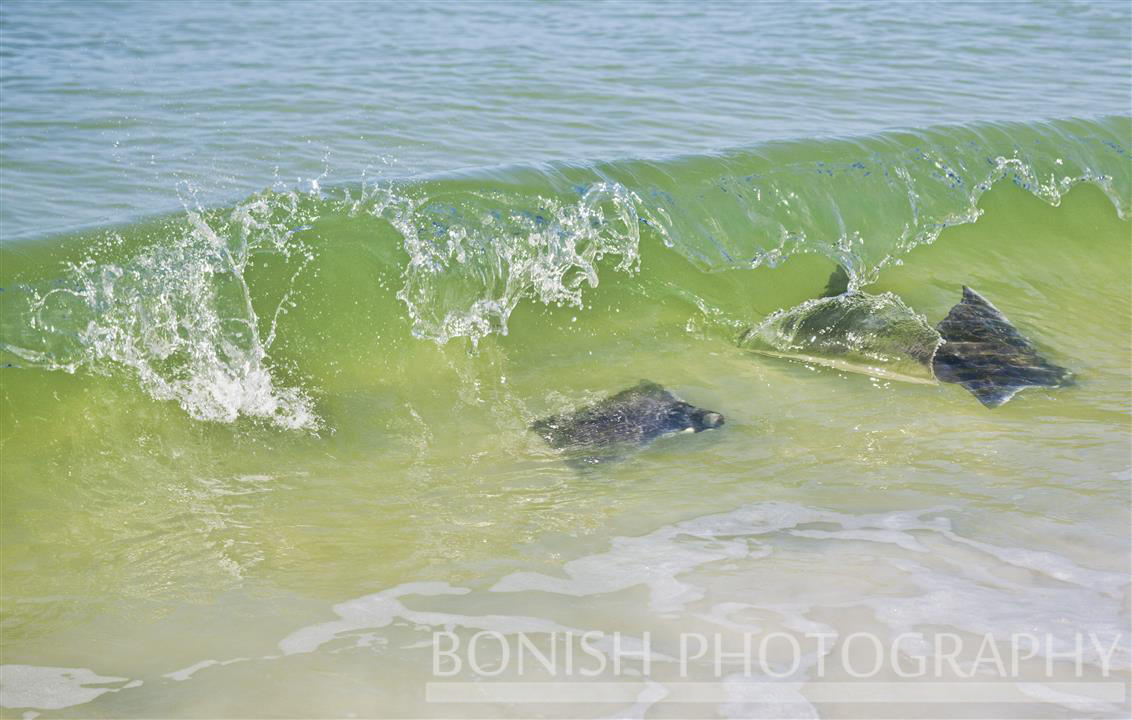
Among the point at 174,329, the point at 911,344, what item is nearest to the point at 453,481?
the point at 174,329

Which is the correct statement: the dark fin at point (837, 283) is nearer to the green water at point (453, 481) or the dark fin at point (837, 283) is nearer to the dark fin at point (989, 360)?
the green water at point (453, 481)

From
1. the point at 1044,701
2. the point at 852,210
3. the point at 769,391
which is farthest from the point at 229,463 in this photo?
the point at 852,210

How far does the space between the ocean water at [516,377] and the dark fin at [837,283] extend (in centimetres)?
7

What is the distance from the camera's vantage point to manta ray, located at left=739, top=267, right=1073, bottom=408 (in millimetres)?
5441

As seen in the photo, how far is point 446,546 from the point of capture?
12.7 feet

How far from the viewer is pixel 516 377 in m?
5.55

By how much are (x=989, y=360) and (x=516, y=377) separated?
7.36ft

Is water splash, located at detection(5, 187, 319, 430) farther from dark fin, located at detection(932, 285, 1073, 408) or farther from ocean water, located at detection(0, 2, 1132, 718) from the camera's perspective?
dark fin, located at detection(932, 285, 1073, 408)

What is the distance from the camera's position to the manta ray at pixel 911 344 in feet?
17.9

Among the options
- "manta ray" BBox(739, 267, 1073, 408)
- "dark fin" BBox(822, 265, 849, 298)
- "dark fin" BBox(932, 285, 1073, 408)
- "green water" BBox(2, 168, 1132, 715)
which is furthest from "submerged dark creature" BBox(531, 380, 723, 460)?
"dark fin" BBox(822, 265, 849, 298)

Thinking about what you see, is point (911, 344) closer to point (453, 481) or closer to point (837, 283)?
point (837, 283)

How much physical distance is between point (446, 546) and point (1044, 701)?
6.10ft

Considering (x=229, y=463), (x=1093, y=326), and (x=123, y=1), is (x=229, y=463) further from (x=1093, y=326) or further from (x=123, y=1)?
(x=123, y=1)

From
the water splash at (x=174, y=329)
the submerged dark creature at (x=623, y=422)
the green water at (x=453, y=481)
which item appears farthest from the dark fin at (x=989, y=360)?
the water splash at (x=174, y=329)
